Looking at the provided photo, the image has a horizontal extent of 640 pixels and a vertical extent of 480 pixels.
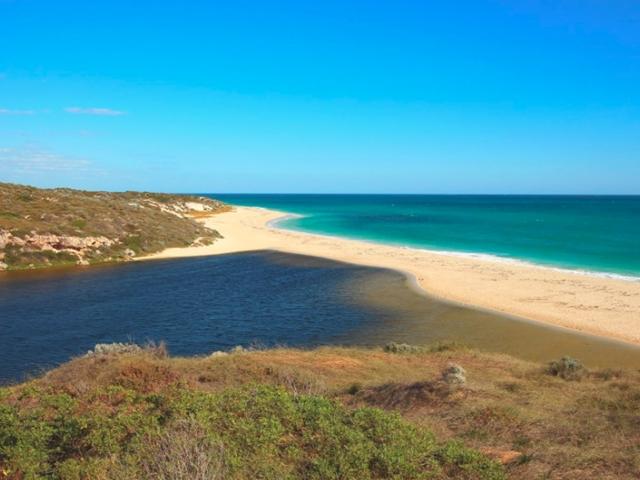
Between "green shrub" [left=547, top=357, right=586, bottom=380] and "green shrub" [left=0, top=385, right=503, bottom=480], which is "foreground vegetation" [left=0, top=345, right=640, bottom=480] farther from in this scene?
"green shrub" [left=547, top=357, right=586, bottom=380]

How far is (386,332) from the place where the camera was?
85.8 feet

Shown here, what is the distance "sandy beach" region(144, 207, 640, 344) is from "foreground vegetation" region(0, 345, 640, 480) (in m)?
13.8

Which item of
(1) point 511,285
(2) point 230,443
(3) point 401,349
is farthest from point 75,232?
(2) point 230,443

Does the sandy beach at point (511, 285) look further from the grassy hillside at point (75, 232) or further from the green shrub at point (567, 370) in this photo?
the green shrub at point (567, 370)

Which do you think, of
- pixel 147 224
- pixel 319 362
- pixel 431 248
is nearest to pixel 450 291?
pixel 319 362

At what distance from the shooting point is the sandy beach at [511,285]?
28.4 meters

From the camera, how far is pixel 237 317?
2936 centimetres

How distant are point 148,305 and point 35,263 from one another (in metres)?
20.9

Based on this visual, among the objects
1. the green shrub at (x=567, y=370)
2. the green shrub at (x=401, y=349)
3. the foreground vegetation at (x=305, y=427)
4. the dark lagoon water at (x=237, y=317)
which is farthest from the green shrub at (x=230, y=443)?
the dark lagoon water at (x=237, y=317)

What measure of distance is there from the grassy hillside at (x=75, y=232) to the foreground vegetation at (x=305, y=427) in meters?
36.5

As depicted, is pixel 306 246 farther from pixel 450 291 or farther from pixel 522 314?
pixel 522 314

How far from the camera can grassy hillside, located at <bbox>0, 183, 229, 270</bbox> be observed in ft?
155

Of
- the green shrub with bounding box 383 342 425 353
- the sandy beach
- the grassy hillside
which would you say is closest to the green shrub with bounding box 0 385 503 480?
the green shrub with bounding box 383 342 425 353

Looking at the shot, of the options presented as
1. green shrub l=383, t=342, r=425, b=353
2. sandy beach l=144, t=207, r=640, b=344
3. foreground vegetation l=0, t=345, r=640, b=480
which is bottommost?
green shrub l=383, t=342, r=425, b=353
